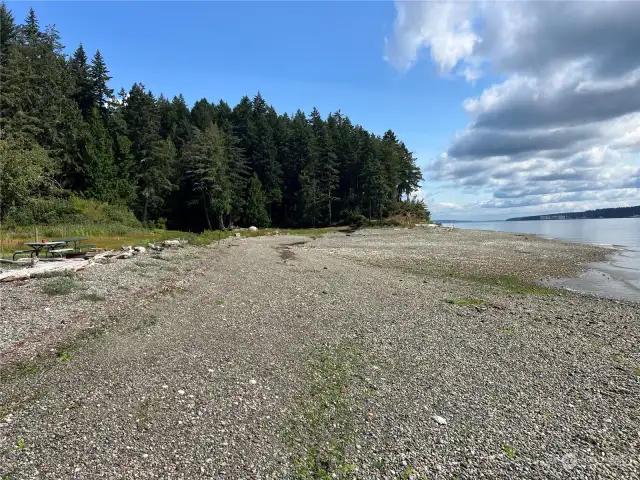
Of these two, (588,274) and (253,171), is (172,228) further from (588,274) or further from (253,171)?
(588,274)

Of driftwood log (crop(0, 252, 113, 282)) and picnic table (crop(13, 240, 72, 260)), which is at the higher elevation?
picnic table (crop(13, 240, 72, 260))

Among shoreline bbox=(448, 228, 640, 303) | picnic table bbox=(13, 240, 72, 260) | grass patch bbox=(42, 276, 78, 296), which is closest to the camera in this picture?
grass patch bbox=(42, 276, 78, 296)

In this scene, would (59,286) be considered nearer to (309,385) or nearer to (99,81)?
(309,385)

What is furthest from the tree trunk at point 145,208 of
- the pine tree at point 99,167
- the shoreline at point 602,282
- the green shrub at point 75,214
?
the shoreline at point 602,282

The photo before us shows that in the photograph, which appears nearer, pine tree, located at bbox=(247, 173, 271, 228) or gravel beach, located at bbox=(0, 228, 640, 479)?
→ gravel beach, located at bbox=(0, 228, 640, 479)

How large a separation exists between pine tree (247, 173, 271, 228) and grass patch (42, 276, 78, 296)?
56928mm

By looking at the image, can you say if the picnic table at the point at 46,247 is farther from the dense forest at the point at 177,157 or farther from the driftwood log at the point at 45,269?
the dense forest at the point at 177,157

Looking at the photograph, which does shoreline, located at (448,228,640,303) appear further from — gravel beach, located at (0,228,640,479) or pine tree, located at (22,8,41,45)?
pine tree, located at (22,8,41,45)

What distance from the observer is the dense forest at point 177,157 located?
55.3 meters

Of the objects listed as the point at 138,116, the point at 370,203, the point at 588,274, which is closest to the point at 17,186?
the point at 588,274

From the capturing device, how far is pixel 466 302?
15594 millimetres

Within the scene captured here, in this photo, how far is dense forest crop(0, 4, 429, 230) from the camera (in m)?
55.3

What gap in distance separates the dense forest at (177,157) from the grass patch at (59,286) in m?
28.7

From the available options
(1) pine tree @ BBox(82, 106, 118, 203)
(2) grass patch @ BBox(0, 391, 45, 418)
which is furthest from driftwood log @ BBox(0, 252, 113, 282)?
(1) pine tree @ BBox(82, 106, 118, 203)
